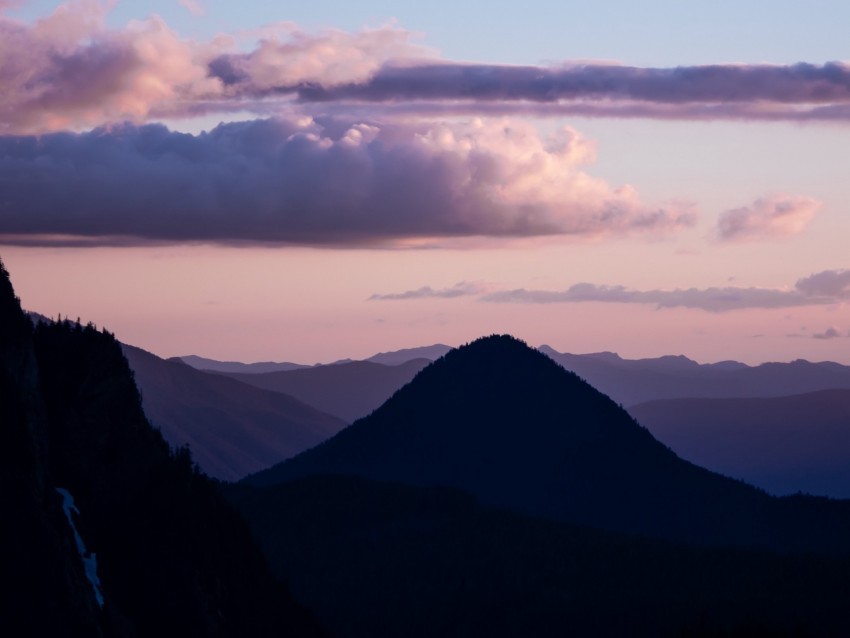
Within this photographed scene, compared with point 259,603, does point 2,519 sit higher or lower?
higher

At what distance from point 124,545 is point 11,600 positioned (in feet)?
95.7

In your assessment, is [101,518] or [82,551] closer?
[82,551]

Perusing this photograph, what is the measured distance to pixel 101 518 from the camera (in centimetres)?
12962

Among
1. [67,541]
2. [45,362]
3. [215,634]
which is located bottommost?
[215,634]

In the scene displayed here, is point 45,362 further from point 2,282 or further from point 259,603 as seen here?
point 259,603

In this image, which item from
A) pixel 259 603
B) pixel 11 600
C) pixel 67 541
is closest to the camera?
pixel 11 600

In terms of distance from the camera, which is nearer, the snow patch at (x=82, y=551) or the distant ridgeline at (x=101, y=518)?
the distant ridgeline at (x=101, y=518)

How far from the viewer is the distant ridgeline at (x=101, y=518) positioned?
102 m

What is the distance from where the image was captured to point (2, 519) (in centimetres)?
10131

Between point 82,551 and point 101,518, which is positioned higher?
point 101,518

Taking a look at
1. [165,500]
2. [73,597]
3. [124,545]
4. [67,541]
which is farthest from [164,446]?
[73,597]

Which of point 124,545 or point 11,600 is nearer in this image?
point 11,600

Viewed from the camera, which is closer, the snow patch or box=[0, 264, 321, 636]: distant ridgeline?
box=[0, 264, 321, 636]: distant ridgeline

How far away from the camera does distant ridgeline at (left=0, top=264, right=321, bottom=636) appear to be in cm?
10212
